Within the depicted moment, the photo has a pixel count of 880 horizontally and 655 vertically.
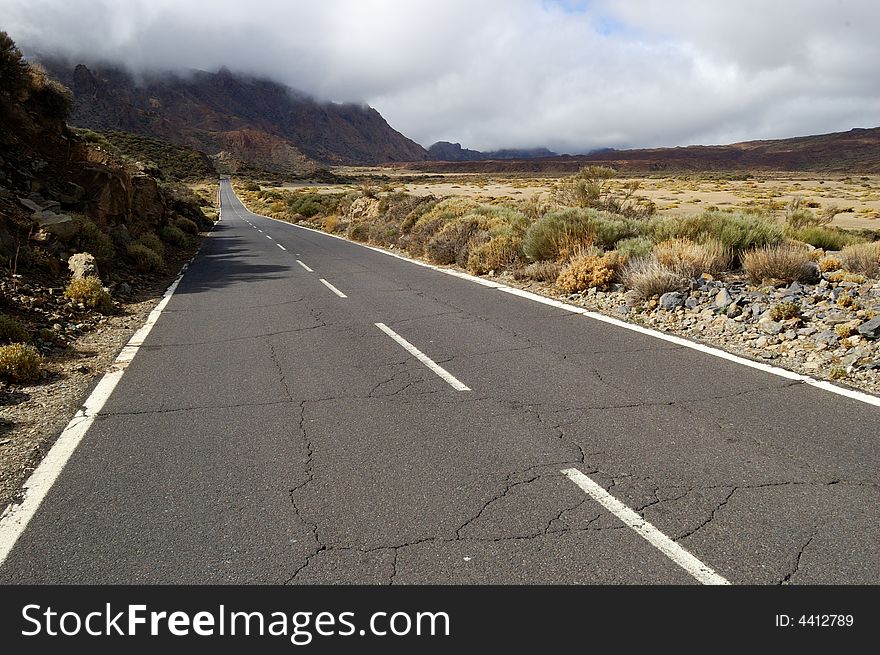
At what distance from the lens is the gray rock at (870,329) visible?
6.70 m

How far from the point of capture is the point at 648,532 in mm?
3416

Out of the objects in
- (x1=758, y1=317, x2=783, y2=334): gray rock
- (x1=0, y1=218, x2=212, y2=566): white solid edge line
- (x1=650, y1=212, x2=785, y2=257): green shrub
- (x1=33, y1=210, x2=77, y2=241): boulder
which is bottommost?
(x1=0, y1=218, x2=212, y2=566): white solid edge line

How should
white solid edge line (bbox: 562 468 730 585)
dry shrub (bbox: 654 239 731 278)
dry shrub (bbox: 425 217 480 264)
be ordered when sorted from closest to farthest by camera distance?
white solid edge line (bbox: 562 468 730 585)
dry shrub (bbox: 654 239 731 278)
dry shrub (bbox: 425 217 480 264)

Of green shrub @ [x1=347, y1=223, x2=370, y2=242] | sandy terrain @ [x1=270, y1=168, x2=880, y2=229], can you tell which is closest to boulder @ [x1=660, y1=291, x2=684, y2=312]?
sandy terrain @ [x1=270, y1=168, x2=880, y2=229]

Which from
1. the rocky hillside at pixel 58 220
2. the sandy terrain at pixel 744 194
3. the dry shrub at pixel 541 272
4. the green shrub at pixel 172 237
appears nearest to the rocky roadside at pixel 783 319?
the dry shrub at pixel 541 272

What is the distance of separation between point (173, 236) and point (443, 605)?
2441 centimetres

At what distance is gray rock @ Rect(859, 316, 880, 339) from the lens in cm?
670

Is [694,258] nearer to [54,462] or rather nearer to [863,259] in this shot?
[863,259]

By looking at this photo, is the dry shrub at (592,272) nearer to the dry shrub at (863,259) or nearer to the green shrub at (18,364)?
the dry shrub at (863,259)

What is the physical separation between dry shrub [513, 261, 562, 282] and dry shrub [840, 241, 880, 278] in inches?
188

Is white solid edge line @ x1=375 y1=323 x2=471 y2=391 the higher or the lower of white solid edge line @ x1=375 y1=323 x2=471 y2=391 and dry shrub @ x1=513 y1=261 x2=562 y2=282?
the lower

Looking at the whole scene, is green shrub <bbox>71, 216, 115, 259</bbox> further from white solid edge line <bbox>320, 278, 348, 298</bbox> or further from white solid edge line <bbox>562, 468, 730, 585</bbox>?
white solid edge line <bbox>562, 468, 730, 585</bbox>

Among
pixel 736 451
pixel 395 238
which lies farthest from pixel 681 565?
pixel 395 238

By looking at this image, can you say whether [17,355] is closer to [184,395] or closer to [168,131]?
[184,395]
